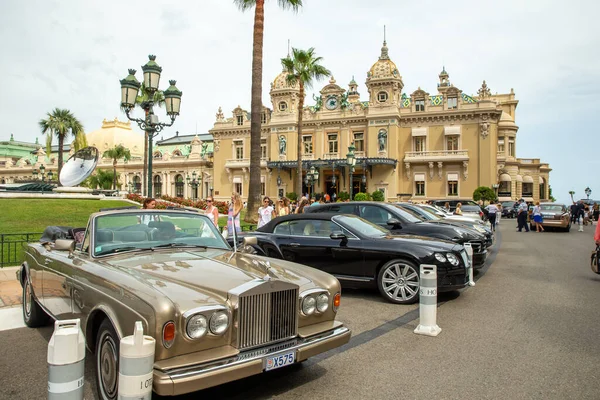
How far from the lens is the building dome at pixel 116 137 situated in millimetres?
87750

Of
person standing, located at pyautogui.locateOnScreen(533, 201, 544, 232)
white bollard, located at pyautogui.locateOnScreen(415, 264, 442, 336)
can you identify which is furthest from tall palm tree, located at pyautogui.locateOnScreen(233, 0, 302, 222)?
person standing, located at pyautogui.locateOnScreen(533, 201, 544, 232)

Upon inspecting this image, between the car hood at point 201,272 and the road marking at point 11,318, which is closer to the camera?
the car hood at point 201,272

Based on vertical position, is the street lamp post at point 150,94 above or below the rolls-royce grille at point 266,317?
above

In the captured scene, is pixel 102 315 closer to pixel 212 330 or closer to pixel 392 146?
pixel 212 330

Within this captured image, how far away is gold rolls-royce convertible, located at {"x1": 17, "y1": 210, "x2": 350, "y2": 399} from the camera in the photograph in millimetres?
3109

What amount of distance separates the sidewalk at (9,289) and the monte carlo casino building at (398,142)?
3974 centimetres

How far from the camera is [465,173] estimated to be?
46.0 m

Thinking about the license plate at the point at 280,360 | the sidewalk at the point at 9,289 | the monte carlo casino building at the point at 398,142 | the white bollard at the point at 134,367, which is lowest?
the sidewalk at the point at 9,289

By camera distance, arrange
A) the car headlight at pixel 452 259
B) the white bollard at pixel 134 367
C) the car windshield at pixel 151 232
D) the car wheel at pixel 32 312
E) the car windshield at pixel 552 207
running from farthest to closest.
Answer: the car windshield at pixel 552 207 < the car headlight at pixel 452 259 < the car wheel at pixel 32 312 < the car windshield at pixel 151 232 < the white bollard at pixel 134 367

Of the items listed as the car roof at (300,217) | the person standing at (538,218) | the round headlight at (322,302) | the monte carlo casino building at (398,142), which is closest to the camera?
the round headlight at (322,302)

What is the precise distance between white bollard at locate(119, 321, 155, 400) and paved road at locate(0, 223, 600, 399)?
1.08 meters

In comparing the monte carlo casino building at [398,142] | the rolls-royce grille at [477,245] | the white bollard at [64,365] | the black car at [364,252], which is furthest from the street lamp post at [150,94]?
the monte carlo casino building at [398,142]

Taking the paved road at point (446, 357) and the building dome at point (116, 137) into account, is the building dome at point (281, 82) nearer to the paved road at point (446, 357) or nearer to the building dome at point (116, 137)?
the building dome at point (116, 137)

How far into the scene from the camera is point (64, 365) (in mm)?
2482
